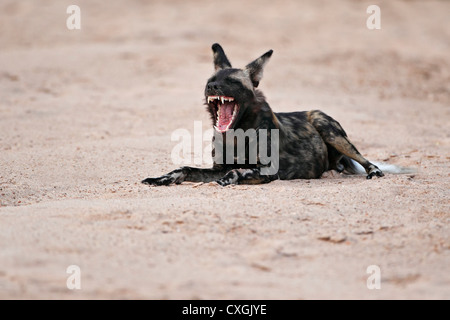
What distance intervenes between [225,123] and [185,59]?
758 centimetres

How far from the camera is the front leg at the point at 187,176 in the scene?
6.25 m

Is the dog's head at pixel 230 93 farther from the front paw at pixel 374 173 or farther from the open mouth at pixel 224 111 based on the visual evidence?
the front paw at pixel 374 173

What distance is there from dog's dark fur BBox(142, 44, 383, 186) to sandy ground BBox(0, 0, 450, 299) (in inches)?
8.2

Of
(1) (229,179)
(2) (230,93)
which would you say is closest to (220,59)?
(2) (230,93)

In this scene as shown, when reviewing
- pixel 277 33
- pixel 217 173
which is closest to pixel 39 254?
pixel 217 173

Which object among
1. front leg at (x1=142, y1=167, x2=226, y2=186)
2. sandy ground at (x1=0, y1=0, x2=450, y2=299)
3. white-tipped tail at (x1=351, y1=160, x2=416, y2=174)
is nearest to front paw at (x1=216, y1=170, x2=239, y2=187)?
sandy ground at (x1=0, y1=0, x2=450, y2=299)

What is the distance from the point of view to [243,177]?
6.24 m

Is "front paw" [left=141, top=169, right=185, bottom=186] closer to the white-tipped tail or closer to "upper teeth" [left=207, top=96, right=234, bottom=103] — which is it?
"upper teeth" [left=207, top=96, right=234, bottom=103]

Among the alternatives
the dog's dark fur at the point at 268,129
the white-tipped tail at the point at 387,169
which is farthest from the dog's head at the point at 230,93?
the white-tipped tail at the point at 387,169

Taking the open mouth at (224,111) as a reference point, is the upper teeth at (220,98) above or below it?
above

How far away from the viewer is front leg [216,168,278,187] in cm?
615

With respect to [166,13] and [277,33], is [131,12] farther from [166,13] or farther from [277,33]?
[277,33]

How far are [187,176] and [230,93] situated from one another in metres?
0.92

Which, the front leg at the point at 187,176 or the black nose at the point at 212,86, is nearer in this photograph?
the front leg at the point at 187,176
